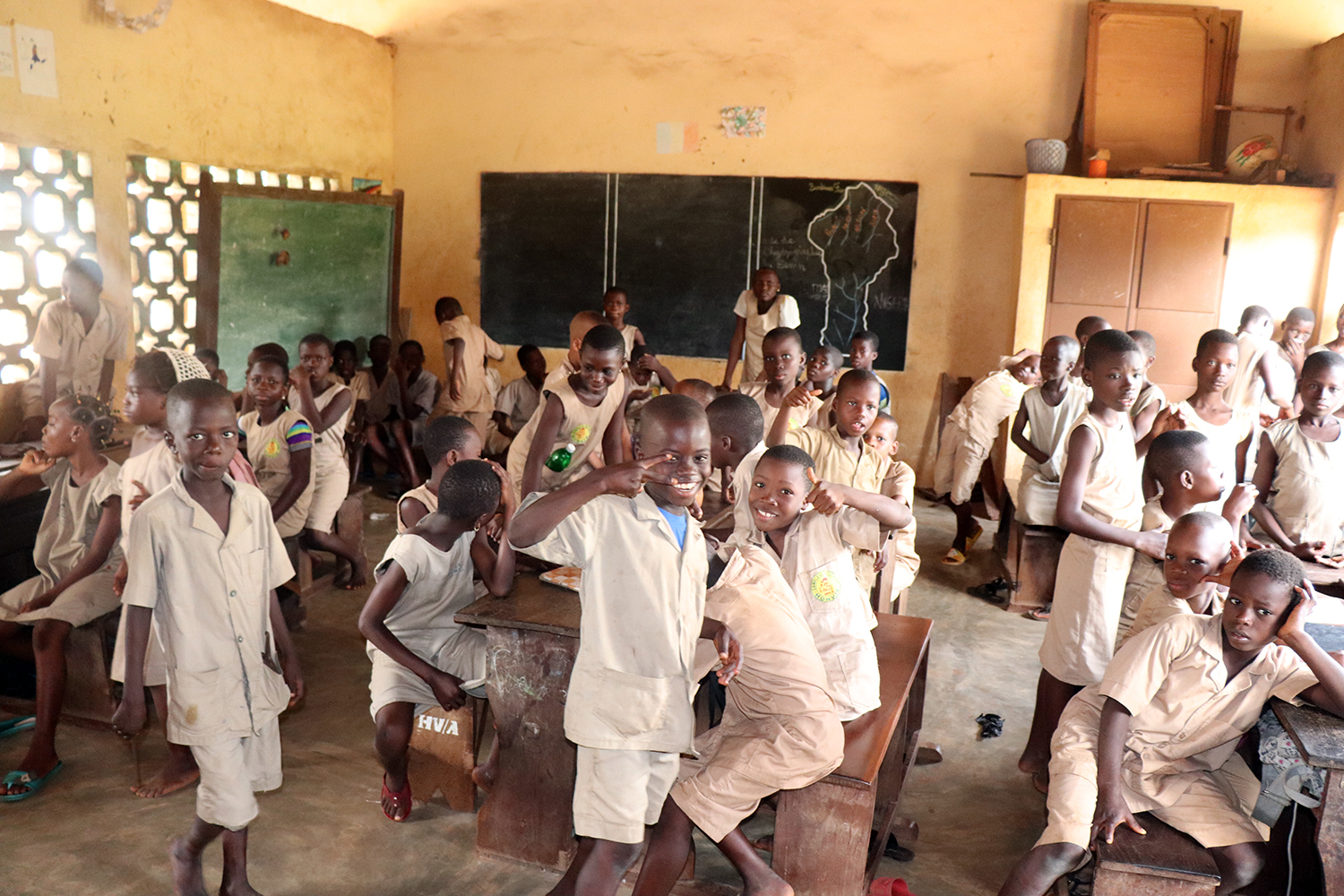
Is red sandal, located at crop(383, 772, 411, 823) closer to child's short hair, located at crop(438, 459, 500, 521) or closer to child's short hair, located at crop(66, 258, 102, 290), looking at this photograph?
child's short hair, located at crop(438, 459, 500, 521)

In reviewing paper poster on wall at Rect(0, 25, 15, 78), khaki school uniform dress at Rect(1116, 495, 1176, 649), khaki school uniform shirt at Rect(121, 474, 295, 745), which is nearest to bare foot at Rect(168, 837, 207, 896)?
khaki school uniform shirt at Rect(121, 474, 295, 745)

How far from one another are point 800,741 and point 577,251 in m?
5.56

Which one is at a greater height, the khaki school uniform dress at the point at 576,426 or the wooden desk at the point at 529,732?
the khaki school uniform dress at the point at 576,426

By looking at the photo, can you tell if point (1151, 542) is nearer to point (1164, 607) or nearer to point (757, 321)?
point (1164, 607)

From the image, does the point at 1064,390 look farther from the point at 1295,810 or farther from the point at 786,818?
the point at 786,818

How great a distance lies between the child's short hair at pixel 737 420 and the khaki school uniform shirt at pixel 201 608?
4.05 ft

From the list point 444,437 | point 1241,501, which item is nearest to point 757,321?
point 444,437

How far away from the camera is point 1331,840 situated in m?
1.95

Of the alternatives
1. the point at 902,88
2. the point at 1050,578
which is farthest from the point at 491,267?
the point at 1050,578

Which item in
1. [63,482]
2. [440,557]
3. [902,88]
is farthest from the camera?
[902,88]

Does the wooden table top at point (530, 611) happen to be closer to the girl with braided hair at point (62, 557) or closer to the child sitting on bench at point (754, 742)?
the child sitting on bench at point (754, 742)

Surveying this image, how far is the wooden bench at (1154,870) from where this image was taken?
2.01 meters

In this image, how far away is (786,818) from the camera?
7.30ft

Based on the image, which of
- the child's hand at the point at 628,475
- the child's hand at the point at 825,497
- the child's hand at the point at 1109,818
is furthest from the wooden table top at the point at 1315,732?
the child's hand at the point at 628,475
